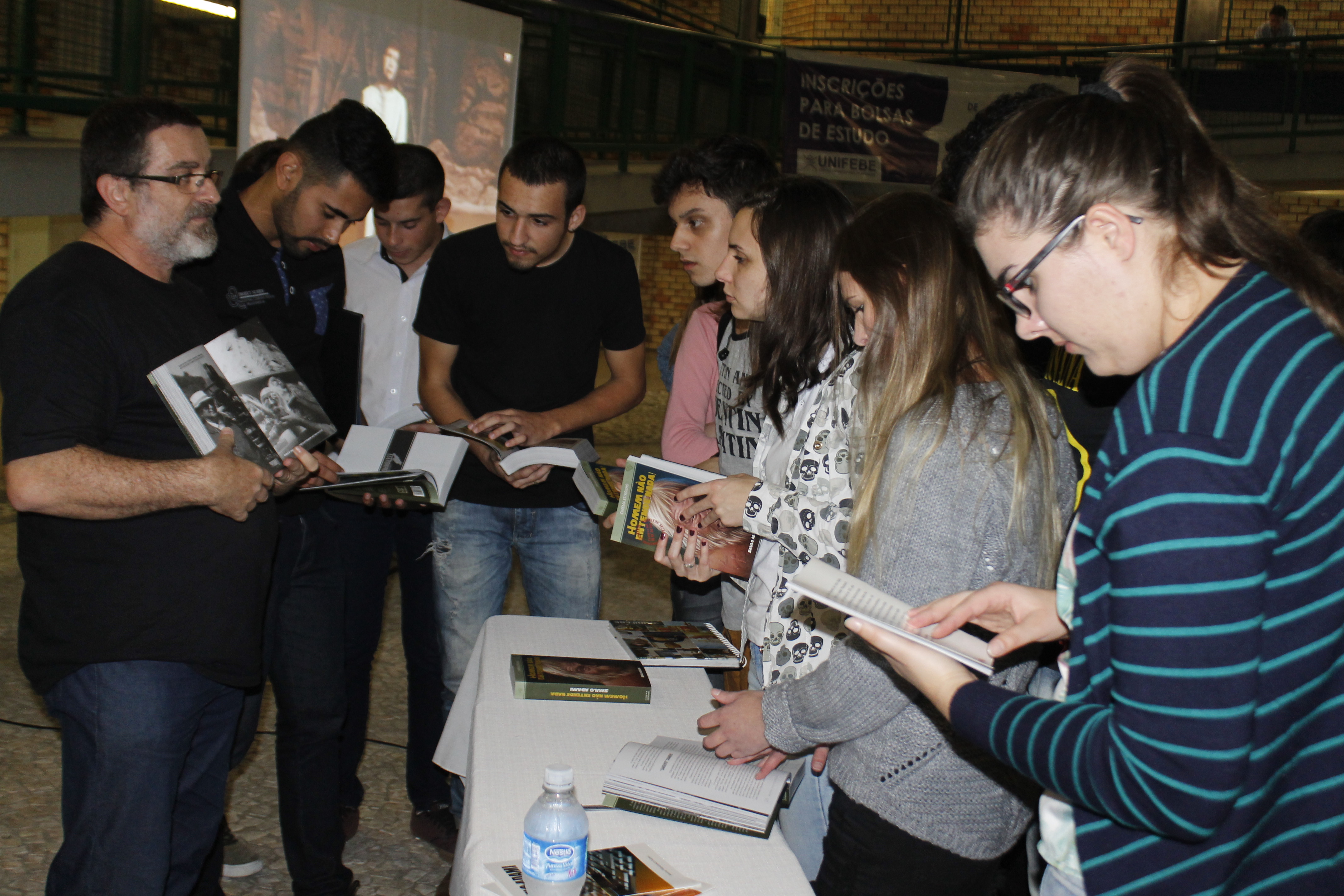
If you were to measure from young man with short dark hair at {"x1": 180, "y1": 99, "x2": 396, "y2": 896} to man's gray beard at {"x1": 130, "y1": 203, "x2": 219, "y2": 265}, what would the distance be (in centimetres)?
35

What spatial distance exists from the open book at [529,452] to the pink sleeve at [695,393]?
31 centimetres

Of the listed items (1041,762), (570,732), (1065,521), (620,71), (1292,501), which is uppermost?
(620,71)

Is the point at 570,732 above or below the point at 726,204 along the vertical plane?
below

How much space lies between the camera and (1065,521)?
1553 mm

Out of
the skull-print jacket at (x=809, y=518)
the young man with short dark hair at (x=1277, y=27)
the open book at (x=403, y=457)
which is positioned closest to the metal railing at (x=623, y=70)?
the young man with short dark hair at (x=1277, y=27)

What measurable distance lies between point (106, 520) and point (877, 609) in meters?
1.39

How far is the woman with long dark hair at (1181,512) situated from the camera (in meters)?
0.87

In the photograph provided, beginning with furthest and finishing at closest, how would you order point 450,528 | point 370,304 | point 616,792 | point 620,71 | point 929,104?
point 929,104, point 620,71, point 370,304, point 450,528, point 616,792

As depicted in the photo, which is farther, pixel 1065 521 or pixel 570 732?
pixel 570 732

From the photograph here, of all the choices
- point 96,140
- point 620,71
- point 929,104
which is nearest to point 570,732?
point 96,140

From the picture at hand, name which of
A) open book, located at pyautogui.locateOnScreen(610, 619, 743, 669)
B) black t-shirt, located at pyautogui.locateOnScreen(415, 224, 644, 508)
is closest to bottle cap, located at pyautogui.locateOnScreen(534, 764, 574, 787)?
open book, located at pyautogui.locateOnScreen(610, 619, 743, 669)

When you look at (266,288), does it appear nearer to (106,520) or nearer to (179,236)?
(179,236)

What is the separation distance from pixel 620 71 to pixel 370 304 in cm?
537

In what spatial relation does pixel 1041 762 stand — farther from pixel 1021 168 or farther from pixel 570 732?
pixel 570 732
